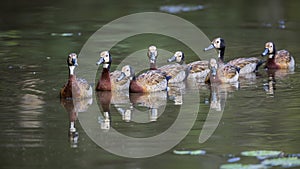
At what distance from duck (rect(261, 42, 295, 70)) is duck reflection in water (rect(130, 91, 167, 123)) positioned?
285 centimetres

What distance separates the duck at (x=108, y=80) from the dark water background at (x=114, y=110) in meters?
0.74

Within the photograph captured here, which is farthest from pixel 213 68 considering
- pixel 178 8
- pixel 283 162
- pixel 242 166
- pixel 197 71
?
pixel 178 8

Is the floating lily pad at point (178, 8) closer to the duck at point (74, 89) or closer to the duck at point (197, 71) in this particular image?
the duck at point (197, 71)

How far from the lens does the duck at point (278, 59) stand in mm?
14930

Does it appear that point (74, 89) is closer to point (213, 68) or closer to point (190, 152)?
point (213, 68)

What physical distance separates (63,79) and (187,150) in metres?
5.06

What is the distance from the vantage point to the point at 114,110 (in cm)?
1152

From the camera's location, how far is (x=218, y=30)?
62.8 ft

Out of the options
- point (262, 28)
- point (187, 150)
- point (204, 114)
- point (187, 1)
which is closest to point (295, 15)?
point (262, 28)

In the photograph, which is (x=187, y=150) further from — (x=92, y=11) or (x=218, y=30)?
(x=92, y=11)

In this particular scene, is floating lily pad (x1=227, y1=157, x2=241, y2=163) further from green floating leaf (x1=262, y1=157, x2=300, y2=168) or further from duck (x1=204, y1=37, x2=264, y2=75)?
duck (x1=204, y1=37, x2=264, y2=75)

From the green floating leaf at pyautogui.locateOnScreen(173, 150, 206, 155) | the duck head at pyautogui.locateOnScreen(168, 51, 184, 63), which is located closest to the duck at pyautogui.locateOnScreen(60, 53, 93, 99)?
the duck head at pyautogui.locateOnScreen(168, 51, 184, 63)

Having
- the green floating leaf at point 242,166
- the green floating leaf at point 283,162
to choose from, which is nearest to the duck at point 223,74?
the green floating leaf at point 283,162

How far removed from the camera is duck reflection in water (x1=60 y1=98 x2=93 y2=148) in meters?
9.89
